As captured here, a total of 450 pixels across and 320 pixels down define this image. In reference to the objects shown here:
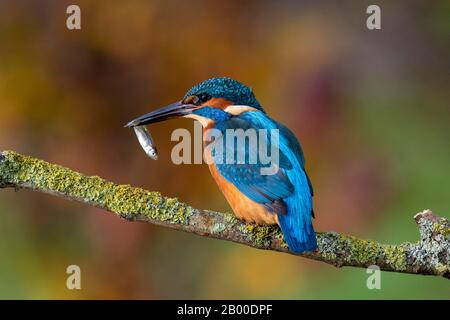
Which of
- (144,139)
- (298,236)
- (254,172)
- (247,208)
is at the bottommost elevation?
(298,236)

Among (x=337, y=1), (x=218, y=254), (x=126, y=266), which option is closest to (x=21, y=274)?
(x=126, y=266)

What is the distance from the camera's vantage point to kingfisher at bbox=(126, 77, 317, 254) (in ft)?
8.00

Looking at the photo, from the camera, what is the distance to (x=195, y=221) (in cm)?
240

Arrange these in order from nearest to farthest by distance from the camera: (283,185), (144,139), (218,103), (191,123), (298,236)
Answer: (298,236) < (283,185) < (218,103) < (144,139) < (191,123)

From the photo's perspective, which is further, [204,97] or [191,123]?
[191,123]

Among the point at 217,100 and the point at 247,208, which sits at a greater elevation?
the point at 217,100

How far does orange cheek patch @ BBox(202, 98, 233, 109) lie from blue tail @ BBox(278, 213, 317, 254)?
1.90 feet

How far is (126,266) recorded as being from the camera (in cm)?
407

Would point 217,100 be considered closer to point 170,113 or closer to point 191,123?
point 170,113

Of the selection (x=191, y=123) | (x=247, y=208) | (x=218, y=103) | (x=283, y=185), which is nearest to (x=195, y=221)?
(x=247, y=208)

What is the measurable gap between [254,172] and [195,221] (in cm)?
29

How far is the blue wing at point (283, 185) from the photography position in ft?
7.80

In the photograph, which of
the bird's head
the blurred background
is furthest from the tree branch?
the blurred background

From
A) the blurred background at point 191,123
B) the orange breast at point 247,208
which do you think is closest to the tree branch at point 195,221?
the orange breast at point 247,208
